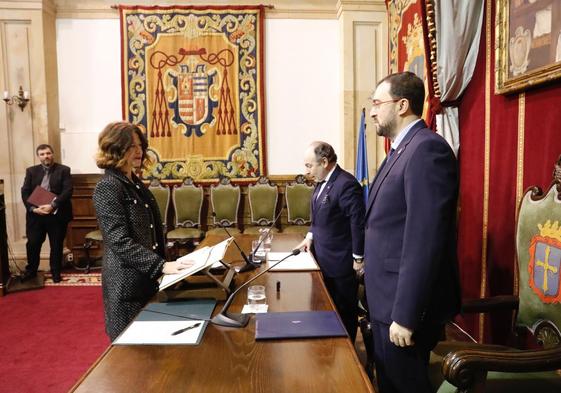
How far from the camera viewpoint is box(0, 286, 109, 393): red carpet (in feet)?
9.36

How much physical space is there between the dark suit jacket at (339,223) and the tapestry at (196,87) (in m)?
3.47

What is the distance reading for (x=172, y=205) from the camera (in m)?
5.96

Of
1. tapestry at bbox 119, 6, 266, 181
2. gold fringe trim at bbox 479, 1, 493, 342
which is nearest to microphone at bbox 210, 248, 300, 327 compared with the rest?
gold fringe trim at bbox 479, 1, 493, 342

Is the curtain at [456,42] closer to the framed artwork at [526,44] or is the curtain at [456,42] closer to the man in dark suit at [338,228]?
the framed artwork at [526,44]

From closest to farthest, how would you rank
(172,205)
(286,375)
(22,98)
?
1. (286,375)
2. (22,98)
3. (172,205)

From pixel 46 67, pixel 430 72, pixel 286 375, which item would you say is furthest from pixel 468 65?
pixel 46 67

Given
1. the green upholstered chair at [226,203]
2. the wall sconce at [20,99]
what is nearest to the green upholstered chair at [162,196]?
the green upholstered chair at [226,203]

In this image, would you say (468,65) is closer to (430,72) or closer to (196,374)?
(430,72)

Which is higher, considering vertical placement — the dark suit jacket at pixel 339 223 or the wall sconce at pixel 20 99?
the wall sconce at pixel 20 99

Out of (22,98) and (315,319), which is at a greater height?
(22,98)

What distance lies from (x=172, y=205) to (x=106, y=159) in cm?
411

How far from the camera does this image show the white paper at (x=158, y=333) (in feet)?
4.63

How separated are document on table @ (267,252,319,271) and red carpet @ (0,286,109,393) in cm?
139

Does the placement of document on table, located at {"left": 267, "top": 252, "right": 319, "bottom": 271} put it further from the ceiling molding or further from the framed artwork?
the ceiling molding
